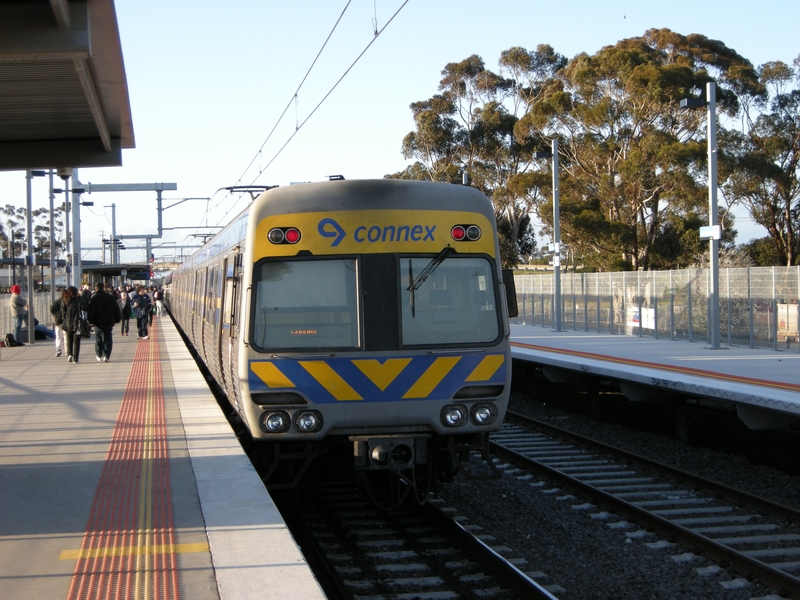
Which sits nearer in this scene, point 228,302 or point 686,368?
point 228,302

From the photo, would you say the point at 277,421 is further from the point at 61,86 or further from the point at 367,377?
the point at 61,86

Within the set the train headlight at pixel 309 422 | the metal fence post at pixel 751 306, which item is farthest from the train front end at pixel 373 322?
the metal fence post at pixel 751 306

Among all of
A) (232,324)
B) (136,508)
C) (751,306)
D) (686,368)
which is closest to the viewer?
(136,508)

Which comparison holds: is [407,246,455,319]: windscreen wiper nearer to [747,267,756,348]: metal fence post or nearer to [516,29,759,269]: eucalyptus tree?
[747,267,756,348]: metal fence post

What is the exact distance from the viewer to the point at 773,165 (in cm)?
4278

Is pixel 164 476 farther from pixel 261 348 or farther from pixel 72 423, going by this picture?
pixel 72 423

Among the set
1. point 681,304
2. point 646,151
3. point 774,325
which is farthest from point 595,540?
point 646,151

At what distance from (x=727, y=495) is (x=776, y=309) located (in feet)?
38.7

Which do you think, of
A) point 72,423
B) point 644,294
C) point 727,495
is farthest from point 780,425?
point 644,294

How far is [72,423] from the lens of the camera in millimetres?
10375

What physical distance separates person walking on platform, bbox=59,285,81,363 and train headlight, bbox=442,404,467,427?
12898 millimetres

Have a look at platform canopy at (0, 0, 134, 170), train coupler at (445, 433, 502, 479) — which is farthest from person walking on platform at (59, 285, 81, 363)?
train coupler at (445, 433, 502, 479)

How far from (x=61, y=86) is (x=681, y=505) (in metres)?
7.32

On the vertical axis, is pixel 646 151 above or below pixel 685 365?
above
